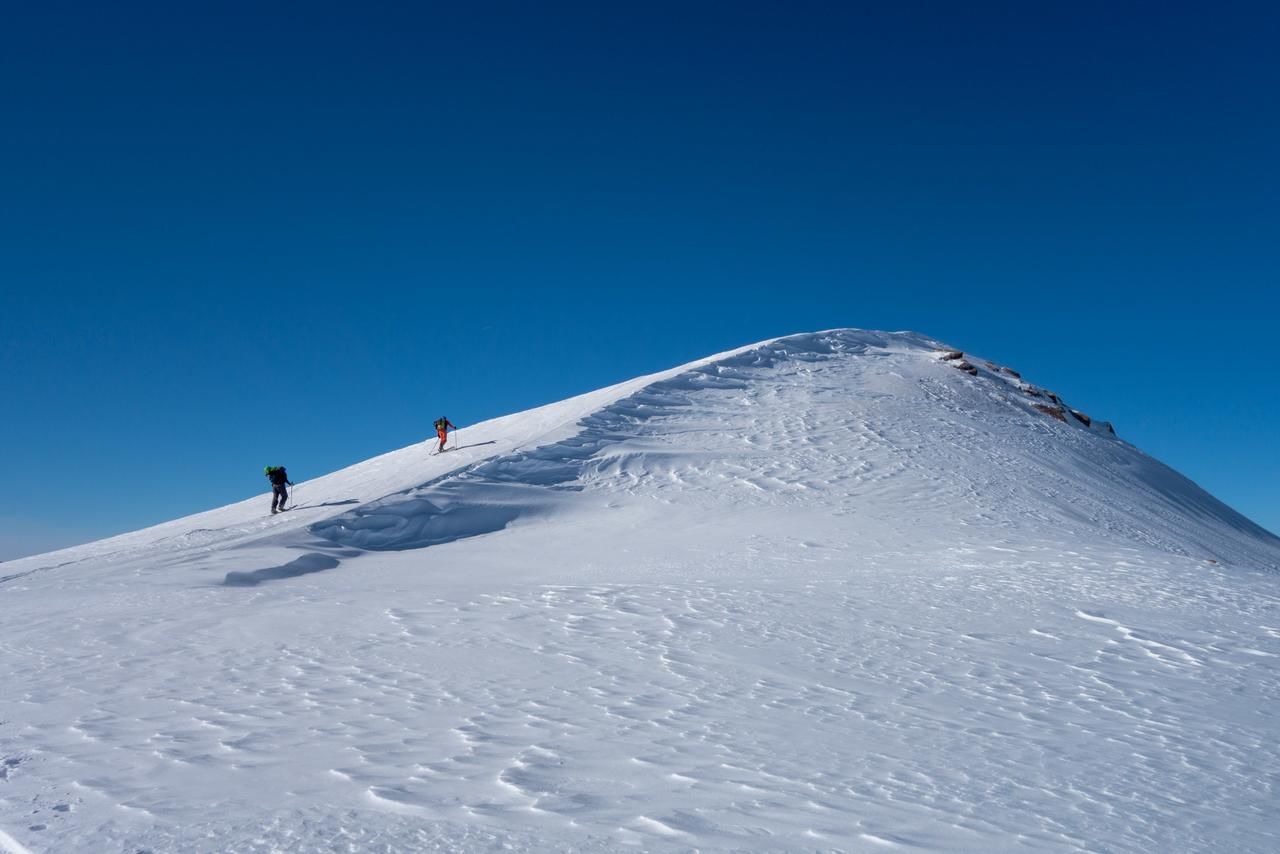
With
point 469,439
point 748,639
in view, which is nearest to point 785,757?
point 748,639

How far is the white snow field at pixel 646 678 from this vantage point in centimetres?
542

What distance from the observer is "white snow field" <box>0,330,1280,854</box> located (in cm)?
542

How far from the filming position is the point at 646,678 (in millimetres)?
8773

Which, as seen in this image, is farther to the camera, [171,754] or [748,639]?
[748,639]

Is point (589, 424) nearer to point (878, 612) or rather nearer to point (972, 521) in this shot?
point (972, 521)

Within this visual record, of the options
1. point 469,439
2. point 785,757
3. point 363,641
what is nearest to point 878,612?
point 785,757

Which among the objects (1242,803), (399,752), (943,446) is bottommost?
(1242,803)

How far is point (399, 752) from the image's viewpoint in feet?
21.3

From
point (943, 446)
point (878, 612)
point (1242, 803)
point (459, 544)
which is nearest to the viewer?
point (1242, 803)

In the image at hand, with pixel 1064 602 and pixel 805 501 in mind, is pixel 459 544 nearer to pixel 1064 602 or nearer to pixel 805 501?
pixel 805 501

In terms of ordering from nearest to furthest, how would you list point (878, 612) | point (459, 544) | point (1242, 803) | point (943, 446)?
1. point (1242, 803)
2. point (878, 612)
3. point (459, 544)
4. point (943, 446)

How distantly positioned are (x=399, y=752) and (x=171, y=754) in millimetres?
1614

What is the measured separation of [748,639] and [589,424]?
17202 millimetres

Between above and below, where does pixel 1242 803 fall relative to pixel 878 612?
below
